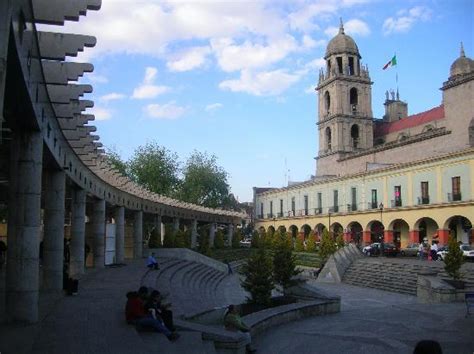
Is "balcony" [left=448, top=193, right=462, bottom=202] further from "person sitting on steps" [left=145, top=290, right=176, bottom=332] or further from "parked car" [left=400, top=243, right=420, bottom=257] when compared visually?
"person sitting on steps" [left=145, top=290, right=176, bottom=332]

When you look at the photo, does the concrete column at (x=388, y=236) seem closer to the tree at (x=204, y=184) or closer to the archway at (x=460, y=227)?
the archway at (x=460, y=227)

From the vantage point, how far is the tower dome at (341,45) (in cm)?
7112

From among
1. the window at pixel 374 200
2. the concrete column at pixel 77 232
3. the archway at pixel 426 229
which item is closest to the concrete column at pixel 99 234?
the concrete column at pixel 77 232

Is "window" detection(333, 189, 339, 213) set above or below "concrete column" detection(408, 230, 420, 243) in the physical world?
above

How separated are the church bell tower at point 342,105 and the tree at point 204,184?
546 inches

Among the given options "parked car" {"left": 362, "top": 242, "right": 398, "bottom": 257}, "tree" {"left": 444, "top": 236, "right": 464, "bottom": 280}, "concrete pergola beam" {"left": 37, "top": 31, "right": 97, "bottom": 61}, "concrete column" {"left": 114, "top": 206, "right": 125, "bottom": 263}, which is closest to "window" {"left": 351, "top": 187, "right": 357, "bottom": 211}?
"parked car" {"left": 362, "top": 242, "right": 398, "bottom": 257}

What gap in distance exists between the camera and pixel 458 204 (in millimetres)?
40906

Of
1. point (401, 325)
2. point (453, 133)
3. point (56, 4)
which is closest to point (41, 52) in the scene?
point (56, 4)

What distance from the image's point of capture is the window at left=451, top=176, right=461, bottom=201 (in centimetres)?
4116

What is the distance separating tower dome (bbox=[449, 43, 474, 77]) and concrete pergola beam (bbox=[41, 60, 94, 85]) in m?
56.6

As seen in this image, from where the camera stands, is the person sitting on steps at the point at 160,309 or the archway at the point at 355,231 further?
the archway at the point at 355,231

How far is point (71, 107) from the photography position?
13.8m

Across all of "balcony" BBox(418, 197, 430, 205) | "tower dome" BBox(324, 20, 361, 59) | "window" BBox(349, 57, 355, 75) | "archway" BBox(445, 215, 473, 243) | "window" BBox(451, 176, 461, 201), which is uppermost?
"tower dome" BBox(324, 20, 361, 59)

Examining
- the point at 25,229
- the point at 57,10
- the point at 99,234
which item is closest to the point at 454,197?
the point at 99,234
